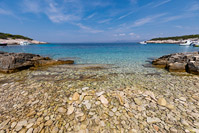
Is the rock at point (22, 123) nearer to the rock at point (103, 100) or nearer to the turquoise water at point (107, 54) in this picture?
the rock at point (103, 100)

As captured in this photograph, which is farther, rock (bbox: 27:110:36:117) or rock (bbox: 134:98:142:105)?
rock (bbox: 134:98:142:105)

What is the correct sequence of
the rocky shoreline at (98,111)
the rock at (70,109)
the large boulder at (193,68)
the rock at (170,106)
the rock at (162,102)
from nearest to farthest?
the rocky shoreline at (98,111) < the rock at (70,109) < the rock at (170,106) < the rock at (162,102) < the large boulder at (193,68)

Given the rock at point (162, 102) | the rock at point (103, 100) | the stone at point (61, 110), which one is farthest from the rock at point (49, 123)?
the rock at point (162, 102)

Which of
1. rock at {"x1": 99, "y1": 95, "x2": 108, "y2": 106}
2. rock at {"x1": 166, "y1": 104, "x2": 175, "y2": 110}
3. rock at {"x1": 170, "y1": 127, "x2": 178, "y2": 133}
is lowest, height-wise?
rock at {"x1": 170, "y1": 127, "x2": 178, "y2": 133}

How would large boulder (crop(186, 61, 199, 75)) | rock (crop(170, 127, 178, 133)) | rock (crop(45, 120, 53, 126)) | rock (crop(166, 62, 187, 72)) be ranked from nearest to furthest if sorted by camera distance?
rock (crop(170, 127, 178, 133)), rock (crop(45, 120, 53, 126)), large boulder (crop(186, 61, 199, 75)), rock (crop(166, 62, 187, 72))

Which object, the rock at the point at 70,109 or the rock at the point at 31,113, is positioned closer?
the rock at the point at 31,113

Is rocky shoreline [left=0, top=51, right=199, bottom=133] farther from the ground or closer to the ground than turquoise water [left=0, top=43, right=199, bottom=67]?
closer to the ground

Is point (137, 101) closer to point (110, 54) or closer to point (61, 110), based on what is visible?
point (61, 110)

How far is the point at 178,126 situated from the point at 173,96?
233cm

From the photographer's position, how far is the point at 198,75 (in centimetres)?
870

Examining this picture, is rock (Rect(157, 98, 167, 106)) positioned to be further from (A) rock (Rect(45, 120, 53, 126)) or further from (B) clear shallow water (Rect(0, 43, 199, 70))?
(B) clear shallow water (Rect(0, 43, 199, 70))

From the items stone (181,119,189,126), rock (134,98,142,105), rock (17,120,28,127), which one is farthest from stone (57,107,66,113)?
stone (181,119,189,126)

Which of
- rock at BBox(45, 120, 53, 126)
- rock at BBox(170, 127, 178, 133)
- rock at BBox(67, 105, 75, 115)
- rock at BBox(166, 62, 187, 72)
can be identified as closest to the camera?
rock at BBox(170, 127, 178, 133)

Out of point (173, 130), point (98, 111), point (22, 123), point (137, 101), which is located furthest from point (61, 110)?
point (173, 130)
